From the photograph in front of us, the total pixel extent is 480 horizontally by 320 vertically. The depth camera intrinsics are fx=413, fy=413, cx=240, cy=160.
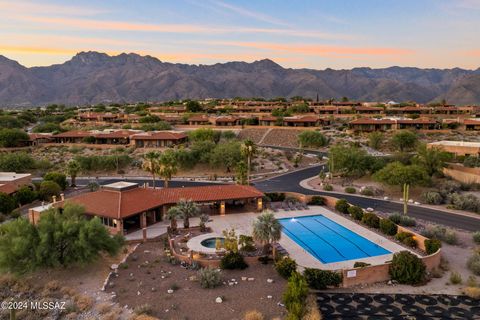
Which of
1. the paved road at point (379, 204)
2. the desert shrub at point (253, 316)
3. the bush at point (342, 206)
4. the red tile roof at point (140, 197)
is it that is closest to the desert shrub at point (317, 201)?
the bush at point (342, 206)

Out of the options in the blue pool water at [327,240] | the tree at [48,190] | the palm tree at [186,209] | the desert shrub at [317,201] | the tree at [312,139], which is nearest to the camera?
the blue pool water at [327,240]

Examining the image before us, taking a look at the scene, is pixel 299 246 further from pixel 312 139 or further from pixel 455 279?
pixel 312 139

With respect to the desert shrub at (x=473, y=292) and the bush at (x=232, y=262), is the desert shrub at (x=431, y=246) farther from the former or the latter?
the bush at (x=232, y=262)

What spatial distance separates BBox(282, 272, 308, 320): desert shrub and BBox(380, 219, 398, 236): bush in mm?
15578

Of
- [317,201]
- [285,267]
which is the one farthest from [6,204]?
[317,201]

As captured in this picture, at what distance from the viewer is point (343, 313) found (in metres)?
22.5

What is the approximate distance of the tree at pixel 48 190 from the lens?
158ft

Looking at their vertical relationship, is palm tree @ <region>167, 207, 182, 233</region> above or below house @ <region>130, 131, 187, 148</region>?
below

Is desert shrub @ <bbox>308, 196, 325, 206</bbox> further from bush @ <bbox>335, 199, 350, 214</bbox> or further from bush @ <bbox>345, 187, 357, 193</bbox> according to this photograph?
bush @ <bbox>345, 187, 357, 193</bbox>

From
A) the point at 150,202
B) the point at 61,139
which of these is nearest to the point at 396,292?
the point at 150,202

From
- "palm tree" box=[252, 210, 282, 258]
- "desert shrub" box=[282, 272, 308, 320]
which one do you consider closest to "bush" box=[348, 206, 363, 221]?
"palm tree" box=[252, 210, 282, 258]

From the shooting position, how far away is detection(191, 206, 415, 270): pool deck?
29686 mm

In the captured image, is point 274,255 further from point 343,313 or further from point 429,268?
point 429,268

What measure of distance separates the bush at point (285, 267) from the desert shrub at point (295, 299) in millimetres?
3620
